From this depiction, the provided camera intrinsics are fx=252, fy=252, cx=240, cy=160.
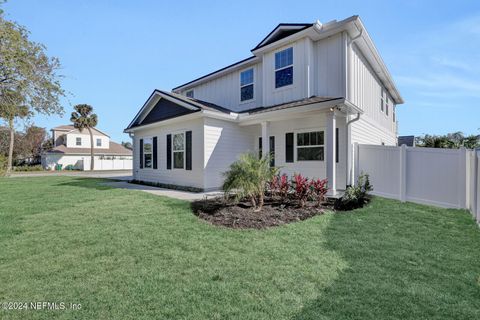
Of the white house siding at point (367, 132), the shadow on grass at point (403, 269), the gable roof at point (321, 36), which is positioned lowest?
the shadow on grass at point (403, 269)

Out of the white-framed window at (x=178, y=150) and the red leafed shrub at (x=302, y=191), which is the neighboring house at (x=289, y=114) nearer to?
the white-framed window at (x=178, y=150)

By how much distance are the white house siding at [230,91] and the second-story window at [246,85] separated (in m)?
0.23

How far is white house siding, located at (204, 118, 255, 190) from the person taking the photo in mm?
10719

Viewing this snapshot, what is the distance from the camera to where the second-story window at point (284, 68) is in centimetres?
1109

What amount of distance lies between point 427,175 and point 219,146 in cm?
756

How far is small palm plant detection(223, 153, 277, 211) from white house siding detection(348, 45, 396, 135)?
5316mm

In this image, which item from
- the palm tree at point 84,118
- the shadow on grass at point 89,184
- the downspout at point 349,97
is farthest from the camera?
the palm tree at point 84,118

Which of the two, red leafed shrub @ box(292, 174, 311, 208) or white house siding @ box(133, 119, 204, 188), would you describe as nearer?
red leafed shrub @ box(292, 174, 311, 208)

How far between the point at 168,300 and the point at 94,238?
287 centimetres

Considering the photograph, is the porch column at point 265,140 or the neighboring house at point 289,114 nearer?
the neighboring house at point 289,114

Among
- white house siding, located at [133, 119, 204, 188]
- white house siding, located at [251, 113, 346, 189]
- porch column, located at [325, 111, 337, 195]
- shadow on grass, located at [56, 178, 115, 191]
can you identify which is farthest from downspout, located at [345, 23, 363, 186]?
shadow on grass, located at [56, 178, 115, 191]

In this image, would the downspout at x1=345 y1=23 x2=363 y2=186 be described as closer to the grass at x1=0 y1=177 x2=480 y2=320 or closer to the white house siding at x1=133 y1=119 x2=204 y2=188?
the grass at x1=0 y1=177 x2=480 y2=320

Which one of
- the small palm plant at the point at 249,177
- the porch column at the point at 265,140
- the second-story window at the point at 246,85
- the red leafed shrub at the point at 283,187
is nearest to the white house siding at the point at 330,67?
the porch column at the point at 265,140

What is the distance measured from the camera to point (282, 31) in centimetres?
1139
